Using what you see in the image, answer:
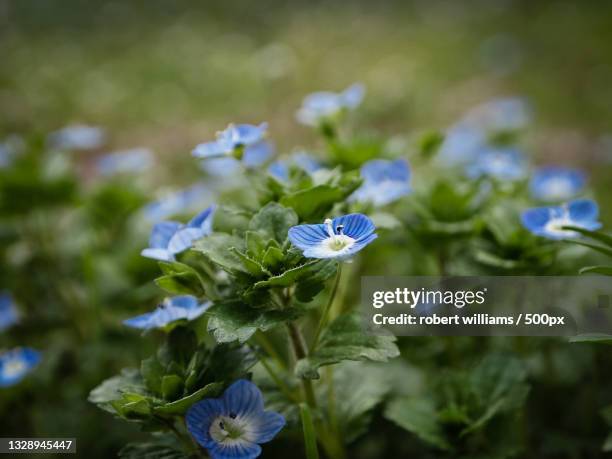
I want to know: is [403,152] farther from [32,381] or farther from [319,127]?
[32,381]

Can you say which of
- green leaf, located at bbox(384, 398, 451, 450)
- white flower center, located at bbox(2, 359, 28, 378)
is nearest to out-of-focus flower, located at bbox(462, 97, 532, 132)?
green leaf, located at bbox(384, 398, 451, 450)

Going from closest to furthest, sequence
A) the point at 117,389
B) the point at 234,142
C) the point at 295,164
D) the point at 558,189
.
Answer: the point at 117,389
the point at 234,142
the point at 295,164
the point at 558,189

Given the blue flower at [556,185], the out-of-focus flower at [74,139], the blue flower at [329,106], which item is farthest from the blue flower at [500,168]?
the out-of-focus flower at [74,139]

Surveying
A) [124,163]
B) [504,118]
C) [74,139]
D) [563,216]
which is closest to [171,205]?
[124,163]

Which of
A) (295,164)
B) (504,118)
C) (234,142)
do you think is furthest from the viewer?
(504,118)

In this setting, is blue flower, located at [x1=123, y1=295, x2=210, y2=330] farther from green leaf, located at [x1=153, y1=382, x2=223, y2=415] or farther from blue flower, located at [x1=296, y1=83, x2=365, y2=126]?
blue flower, located at [x1=296, y1=83, x2=365, y2=126]

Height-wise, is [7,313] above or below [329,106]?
below

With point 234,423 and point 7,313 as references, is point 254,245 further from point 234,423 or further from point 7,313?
point 7,313

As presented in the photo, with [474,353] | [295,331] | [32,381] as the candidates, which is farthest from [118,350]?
[474,353]
